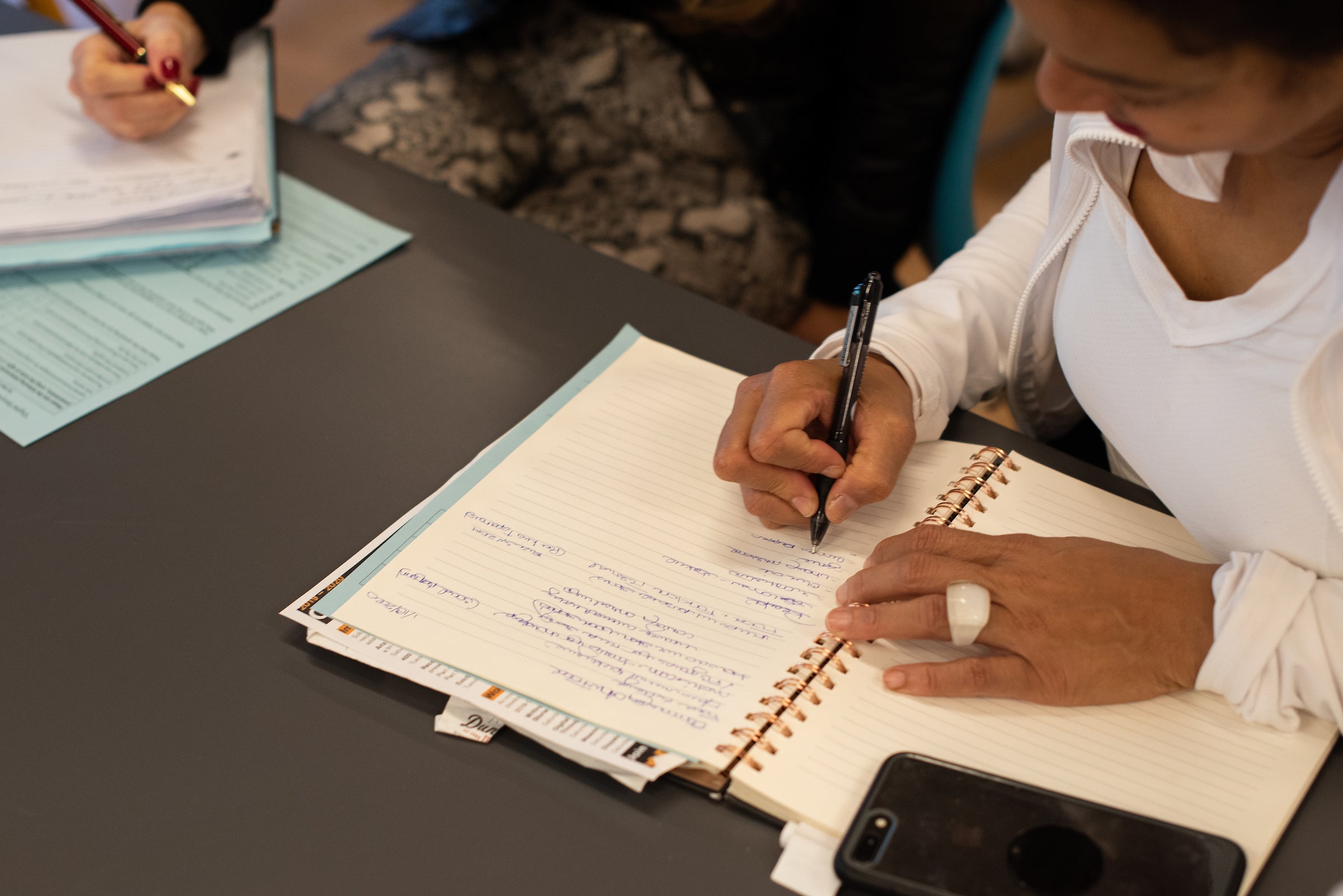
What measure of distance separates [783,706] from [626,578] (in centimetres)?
14

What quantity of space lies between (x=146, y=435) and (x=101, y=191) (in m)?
0.34

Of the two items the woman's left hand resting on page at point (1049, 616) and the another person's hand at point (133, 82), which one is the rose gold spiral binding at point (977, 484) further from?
the another person's hand at point (133, 82)

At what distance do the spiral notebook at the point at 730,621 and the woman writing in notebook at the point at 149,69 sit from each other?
0.58 metres

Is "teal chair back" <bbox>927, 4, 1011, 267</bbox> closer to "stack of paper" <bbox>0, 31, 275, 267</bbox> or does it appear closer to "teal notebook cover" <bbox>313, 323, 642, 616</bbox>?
"teal notebook cover" <bbox>313, 323, 642, 616</bbox>

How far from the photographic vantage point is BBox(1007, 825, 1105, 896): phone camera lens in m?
0.51

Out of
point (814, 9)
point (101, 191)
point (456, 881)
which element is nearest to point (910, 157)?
point (814, 9)

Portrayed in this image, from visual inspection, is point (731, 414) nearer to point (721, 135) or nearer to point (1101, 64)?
point (1101, 64)

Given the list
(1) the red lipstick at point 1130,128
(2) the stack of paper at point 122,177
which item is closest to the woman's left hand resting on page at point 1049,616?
(1) the red lipstick at point 1130,128

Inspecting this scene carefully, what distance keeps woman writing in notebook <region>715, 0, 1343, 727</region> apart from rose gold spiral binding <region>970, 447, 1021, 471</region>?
44 millimetres

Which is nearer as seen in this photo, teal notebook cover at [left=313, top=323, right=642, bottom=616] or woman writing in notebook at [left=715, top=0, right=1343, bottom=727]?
woman writing in notebook at [left=715, top=0, right=1343, bottom=727]

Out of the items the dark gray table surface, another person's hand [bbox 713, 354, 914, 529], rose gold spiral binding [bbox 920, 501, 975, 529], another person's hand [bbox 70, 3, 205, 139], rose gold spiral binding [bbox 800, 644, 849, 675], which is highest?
another person's hand [bbox 70, 3, 205, 139]

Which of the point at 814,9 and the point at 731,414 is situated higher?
the point at 814,9

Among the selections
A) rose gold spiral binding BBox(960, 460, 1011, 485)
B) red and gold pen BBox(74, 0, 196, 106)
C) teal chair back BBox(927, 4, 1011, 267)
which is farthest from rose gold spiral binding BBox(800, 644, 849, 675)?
teal chair back BBox(927, 4, 1011, 267)

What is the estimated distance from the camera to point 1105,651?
599 mm
